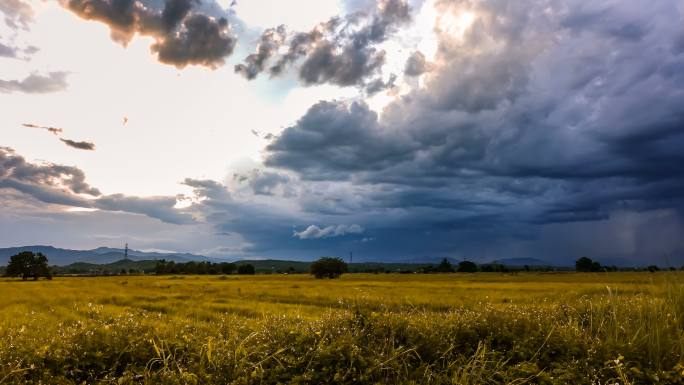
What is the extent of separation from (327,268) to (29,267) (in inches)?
2061

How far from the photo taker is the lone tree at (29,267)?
262 ft

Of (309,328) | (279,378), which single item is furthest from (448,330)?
(279,378)

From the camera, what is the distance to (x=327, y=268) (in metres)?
81.2

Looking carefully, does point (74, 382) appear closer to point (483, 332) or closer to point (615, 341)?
point (483, 332)

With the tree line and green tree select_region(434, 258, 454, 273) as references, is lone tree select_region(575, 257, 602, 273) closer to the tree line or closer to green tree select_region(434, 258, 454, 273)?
green tree select_region(434, 258, 454, 273)

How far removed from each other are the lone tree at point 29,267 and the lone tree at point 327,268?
46128 mm

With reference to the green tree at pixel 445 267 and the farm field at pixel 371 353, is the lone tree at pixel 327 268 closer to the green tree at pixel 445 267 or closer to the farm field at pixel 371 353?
the green tree at pixel 445 267

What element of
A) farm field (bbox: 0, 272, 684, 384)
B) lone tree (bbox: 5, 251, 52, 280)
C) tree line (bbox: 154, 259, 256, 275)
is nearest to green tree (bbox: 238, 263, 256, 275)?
tree line (bbox: 154, 259, 256, 275)

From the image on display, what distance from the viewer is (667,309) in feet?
30.0

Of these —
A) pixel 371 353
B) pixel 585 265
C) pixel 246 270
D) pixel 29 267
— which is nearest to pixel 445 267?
pixel 585 265

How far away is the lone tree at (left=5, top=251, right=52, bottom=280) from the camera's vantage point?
80000 mm

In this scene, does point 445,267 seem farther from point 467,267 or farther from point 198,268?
point 198,268

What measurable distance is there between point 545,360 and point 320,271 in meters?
75.0

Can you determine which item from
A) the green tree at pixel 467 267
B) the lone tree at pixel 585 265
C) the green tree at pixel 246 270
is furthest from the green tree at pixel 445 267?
the green tree at pixel 246 270
